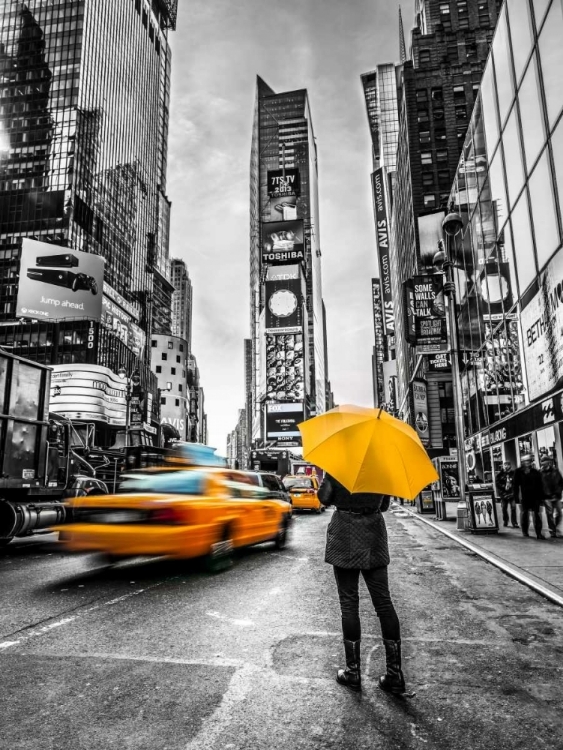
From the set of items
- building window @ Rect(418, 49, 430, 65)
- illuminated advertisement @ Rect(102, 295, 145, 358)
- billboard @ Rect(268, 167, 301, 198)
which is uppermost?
billboard @ Rect(268, 167, 301, 198)

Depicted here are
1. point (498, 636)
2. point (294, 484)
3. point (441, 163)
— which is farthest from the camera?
point (441, 163)

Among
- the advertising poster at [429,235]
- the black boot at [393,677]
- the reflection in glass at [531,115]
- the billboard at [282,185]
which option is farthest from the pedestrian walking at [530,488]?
the billboard at [282,185]

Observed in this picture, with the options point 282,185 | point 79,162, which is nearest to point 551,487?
point 79,162

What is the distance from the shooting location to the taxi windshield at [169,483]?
779cm

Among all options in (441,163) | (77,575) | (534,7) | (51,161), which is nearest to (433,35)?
(441,163)

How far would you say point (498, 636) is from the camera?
490 cm

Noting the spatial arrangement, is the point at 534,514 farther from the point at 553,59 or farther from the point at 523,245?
the point at 553,59

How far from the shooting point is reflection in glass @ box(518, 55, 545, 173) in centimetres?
1573

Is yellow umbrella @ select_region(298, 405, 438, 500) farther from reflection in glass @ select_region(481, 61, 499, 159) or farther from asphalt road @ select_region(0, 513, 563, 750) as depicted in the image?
reflection in glass @ select_region(481, 61, 499, 159)

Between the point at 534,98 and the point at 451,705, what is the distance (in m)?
17.8

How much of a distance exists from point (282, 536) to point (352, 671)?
298 inches

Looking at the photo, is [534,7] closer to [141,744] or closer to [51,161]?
[141,744]

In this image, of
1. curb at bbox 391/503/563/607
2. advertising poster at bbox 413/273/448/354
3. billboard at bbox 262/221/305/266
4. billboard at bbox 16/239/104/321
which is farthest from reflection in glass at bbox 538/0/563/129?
billboard at bbox 262/221/305/266

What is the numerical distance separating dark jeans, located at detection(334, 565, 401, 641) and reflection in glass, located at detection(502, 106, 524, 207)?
1713 cm
